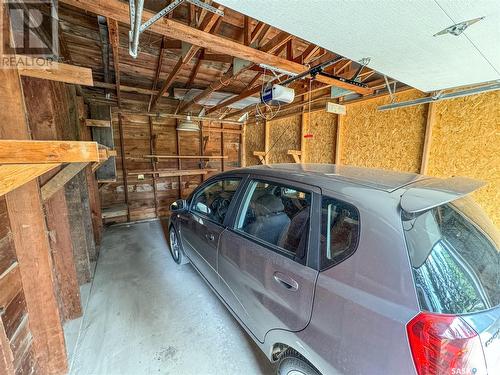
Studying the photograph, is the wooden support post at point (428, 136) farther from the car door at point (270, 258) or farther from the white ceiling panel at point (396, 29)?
the car door at point (270, 258)

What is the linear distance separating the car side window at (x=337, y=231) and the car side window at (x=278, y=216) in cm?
11

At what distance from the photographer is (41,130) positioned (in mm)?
1661

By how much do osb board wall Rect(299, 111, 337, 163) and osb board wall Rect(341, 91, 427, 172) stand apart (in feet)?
0.81

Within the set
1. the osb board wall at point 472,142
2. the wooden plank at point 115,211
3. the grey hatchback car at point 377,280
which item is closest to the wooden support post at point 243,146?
the wooden plank at point 115,211

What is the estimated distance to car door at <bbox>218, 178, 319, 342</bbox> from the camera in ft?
3.66

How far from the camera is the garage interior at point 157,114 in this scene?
Answer: 113cm

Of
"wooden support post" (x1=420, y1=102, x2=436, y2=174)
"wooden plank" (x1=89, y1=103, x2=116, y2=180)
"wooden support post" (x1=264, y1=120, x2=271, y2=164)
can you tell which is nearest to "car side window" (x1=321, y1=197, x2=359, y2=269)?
"wooden support post" (x1=420, y1=102, x2=436, y2=174)

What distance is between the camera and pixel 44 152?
83 cm

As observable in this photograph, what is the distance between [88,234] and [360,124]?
4437 millimetres

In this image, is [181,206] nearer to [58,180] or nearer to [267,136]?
[58,180]

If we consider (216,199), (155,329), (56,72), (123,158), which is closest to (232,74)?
(216,199)

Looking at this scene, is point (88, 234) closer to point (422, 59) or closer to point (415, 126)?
point (422, 59)

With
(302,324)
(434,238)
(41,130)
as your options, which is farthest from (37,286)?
(434,238)

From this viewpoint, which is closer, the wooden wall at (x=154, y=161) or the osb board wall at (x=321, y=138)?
the osb board wall at (x=321, y=138)
